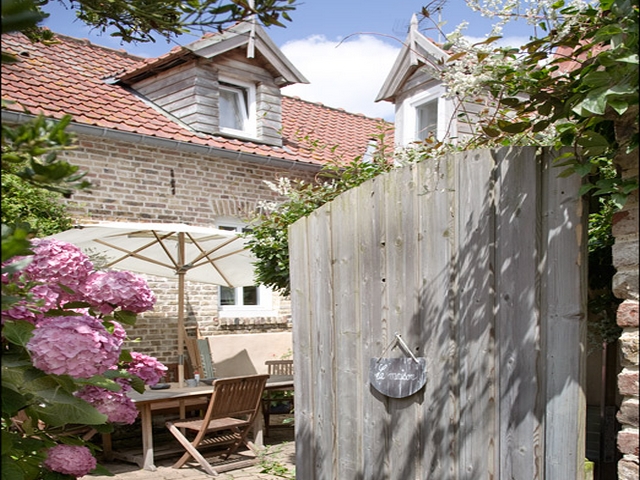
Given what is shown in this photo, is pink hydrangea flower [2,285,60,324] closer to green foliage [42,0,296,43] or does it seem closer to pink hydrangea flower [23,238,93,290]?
→ pink hydrangea flower [23,238,93,290]

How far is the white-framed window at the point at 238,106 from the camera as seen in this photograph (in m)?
11.5

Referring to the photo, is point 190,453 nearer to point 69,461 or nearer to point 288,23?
point 69,461

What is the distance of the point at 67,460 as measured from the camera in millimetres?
2199

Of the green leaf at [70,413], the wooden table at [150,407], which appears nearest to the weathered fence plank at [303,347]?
the green leaf at [70,413]

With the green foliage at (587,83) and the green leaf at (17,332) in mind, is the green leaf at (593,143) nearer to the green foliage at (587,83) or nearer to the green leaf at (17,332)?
the green foliage at (587,83)

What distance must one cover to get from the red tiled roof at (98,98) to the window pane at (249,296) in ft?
6.97

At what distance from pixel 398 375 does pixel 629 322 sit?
1.16m

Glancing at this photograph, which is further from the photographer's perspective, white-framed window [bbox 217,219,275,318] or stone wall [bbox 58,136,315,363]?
white-framed window [bbox 217,219,275,318]

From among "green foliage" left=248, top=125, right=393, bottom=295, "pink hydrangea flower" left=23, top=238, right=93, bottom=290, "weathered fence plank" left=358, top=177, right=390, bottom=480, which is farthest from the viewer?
"green foliage" left=248, top=125, right=393, bottom=295

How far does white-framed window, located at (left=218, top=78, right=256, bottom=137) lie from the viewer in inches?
452

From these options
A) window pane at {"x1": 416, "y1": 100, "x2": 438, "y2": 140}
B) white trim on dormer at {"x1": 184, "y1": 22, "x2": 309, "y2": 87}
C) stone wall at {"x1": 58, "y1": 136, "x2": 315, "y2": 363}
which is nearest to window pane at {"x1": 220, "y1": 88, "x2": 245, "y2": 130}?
white trim on dormer at {"x1": 184, "y1": 22, "x2": 309, "y2": 87}

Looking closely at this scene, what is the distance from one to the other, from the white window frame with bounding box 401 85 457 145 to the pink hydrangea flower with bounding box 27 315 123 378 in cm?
890

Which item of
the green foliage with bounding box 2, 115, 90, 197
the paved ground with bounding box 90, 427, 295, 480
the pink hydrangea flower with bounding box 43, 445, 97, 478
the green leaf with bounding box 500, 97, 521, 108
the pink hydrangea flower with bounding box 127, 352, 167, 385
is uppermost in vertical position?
the green leaf with bounding box 500, 97, 521, 108

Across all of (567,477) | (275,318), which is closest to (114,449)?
(275,318)
